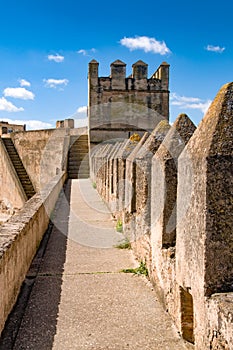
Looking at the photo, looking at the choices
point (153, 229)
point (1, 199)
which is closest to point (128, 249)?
point (153, 229)

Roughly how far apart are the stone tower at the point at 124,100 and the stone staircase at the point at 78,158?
3.14ft

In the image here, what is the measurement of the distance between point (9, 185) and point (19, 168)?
2008 mm

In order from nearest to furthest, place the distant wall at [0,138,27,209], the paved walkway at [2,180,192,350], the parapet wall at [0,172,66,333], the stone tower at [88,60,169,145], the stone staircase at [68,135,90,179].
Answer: the paved walkway at [2,180,192,350] < the parapet wall at [0,172,66,333] < the distant wall at [0,138,27,209] < the stone staircase at [68,135,90,179] < the stone tower at [88,60,169,145]

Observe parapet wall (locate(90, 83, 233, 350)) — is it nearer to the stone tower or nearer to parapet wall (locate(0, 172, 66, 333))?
parapet wall (locate(0, 172, 66, 333))

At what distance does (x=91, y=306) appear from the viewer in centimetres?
342

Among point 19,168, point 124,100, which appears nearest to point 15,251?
point 124,100

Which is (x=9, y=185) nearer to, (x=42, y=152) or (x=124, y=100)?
(x=42, y=152)

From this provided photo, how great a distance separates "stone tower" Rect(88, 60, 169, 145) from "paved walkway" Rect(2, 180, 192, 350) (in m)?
16.8

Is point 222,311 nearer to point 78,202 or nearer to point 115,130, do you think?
point 78,202

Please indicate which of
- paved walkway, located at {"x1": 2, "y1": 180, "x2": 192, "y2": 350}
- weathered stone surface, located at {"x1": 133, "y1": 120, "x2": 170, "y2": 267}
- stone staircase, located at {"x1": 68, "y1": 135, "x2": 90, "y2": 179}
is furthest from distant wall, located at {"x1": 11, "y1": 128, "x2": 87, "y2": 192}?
weathered stone surface, located at {"x1": 133, "y1": 120, "x2": 170, "y2": 267}

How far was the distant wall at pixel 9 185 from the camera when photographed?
19.8 metres

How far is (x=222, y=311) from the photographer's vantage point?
6.61ft

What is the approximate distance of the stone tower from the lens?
2180 centimetres

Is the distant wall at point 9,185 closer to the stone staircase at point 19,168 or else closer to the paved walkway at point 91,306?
the stone staircase at point 19,168
